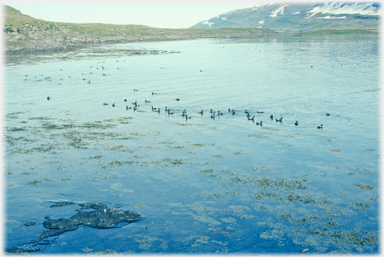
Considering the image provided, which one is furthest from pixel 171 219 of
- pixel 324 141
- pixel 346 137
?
pixel 346 137

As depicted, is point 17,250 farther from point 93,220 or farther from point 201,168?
point 201,168

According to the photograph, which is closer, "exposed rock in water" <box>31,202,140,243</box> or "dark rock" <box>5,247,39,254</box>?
"dark rock" <box>5,247,39,254</box>

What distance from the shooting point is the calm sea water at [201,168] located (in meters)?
22.4

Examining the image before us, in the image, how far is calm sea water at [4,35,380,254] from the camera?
22391mm

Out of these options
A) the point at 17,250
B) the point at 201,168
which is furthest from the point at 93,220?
the point at 201,168

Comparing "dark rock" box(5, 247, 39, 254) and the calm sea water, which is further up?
the calm sea water

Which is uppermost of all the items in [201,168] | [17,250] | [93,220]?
[201,168]

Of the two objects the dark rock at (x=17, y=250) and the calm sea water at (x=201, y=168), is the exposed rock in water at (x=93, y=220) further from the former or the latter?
the dark rock at (x=17, y=250)

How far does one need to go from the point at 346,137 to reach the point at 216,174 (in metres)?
20.5

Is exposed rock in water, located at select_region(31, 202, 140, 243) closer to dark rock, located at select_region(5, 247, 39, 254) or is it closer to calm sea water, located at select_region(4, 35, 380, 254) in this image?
calm sea water, located at select_region(4, 35, 380, 254)

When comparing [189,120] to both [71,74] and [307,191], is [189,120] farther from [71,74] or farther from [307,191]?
[71,74]

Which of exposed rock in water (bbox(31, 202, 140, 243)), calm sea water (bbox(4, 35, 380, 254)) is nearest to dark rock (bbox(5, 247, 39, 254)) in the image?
calm sea water (bbox(4, 35, 380, 254))

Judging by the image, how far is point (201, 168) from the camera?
32938 millimetres

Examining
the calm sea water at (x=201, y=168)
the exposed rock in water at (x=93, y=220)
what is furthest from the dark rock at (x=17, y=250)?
the exposed rock in water at (x=93, y=220)
